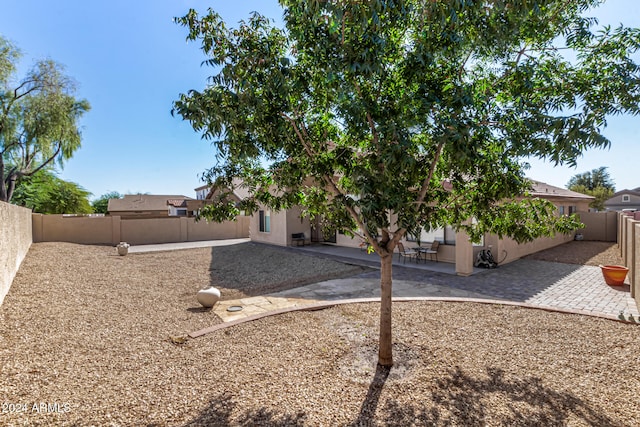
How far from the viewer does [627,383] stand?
3.47m

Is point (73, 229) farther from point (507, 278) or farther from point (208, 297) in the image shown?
point (507, 278)

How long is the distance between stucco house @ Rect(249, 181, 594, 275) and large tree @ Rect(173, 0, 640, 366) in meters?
4.54

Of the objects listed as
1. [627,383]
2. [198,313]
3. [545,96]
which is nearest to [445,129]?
[545,96]

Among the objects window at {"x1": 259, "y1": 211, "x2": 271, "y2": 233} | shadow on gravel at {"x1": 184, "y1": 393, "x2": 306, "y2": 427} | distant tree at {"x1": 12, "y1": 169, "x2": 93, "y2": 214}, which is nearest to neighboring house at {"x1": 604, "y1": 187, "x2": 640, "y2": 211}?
window at {"x1": 259, "y1": 211, "x2": 271, "y2": 233}

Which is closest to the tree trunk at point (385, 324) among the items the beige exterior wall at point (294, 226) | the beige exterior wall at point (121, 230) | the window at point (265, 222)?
the beige exterior wall at point (294, 226)

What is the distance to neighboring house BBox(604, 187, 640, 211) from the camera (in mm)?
44062

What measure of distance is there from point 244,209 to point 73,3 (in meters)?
8.62

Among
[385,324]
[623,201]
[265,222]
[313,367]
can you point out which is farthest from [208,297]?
[623,201]

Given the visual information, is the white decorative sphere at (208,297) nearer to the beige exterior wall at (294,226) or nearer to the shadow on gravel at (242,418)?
the shadow on gravel at (242,418)

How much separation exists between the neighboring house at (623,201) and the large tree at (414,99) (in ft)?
183

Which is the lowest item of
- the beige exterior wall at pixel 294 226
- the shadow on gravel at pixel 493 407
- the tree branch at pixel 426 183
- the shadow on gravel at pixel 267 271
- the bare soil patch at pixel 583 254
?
the shadow on gravel at pixel 267 271

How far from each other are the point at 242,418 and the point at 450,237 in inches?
424

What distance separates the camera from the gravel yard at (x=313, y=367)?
304 cm

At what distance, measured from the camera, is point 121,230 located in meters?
20.9
